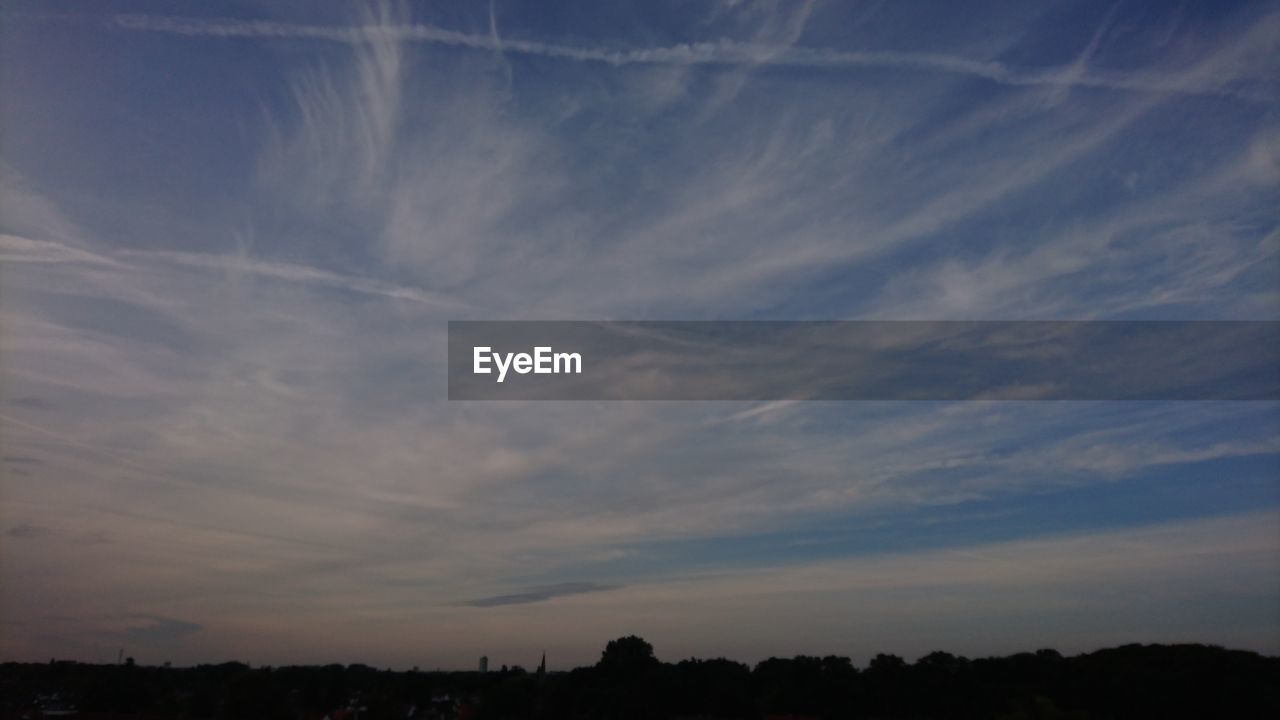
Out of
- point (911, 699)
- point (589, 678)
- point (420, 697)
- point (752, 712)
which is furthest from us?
point (420, 697)

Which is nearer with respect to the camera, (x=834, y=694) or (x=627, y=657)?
(x=834, y=694)

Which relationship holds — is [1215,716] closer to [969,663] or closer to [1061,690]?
[1061,690]

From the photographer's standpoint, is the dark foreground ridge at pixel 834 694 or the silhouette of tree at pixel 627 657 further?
the silhouette of tree at pixel 627 657

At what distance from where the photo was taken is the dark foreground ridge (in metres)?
45.3

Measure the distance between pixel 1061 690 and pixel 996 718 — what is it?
10.5 meters

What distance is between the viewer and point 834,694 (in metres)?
59.0

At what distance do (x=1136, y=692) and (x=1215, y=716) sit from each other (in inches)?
141

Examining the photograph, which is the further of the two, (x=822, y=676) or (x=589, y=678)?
(x=589, y=678)

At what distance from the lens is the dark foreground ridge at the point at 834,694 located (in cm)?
4534

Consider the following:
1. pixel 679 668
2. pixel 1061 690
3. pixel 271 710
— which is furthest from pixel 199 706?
pixel 1061 690

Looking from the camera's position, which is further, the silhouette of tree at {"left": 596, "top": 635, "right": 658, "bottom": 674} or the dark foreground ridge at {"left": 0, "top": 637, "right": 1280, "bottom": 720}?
the silhouette of tree at {"left": 596, "top": 635, "right": 658, "bottom": 674}

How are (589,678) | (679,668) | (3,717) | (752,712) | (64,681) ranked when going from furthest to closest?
1. (64,681)
2. (589,678)
3. (679,668)
4. (752,712)
5. (3,717)

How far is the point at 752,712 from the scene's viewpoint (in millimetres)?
60469

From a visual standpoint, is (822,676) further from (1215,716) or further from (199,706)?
(199,706)
